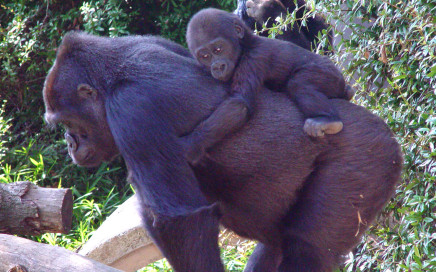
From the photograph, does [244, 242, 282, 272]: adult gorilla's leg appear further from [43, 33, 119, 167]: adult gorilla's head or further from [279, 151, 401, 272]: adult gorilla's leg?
[43, 33, 119, 167]: adult gorilla's head

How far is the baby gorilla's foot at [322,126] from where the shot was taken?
2.51 metres

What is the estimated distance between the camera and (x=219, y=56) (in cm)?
277

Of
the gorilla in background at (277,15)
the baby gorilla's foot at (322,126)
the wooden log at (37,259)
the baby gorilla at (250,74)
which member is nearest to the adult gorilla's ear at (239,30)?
the baby gorilla at (250,74)

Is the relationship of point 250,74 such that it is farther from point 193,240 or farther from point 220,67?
point 193,240

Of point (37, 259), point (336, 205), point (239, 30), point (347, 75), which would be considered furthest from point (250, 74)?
point (347, 75)

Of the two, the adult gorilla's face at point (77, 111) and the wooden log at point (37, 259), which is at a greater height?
the adult gorilla's face at point (77, 111)

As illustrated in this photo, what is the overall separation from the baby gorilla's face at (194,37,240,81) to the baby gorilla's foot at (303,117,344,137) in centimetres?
48

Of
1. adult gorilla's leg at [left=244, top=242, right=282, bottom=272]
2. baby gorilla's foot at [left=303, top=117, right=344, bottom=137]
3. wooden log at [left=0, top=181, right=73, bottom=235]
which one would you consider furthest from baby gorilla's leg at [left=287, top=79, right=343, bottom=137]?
wooden log at [left=0, top=181, right=73, bottom=235]

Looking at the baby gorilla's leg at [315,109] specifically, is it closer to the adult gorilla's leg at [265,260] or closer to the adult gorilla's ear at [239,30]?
the adult gorilla's ear at [239,30]

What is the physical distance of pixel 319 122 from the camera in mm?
2514

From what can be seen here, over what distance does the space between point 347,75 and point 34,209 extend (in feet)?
7.49

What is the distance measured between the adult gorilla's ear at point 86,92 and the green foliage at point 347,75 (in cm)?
169

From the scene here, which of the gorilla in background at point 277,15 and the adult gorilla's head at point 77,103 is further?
the gorilla in background at point 277,15

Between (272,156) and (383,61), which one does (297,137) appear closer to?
(272,156)
